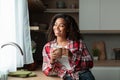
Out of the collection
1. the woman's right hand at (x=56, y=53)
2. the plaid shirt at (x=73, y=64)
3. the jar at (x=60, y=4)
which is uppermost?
the jar at (x=60, y=4)

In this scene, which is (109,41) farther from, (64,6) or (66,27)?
(66,27)

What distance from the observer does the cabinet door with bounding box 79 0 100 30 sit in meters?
3.18

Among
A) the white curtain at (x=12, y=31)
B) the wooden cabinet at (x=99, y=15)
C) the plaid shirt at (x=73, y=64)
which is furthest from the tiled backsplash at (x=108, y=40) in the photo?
the plaid shirt at (x=73, y=64)

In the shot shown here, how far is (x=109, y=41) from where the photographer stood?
3.46 m

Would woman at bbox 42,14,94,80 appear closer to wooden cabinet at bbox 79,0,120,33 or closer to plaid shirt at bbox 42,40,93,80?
plaid shirt at bbox 42,40,93,80

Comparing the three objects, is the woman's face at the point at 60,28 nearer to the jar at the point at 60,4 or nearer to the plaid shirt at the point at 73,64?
the plaid shirt at the point at 73,64

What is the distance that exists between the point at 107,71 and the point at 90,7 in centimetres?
87

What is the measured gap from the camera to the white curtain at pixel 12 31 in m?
1.63

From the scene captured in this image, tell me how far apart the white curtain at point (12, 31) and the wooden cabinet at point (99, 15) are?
1.35 metres

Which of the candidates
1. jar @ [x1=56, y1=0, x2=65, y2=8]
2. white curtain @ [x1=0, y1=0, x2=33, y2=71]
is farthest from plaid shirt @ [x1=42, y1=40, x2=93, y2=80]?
jar @ [x1=56, y1=0, x2=65, y2=8]

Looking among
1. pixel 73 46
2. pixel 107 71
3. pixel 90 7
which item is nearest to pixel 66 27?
pixel 73 46

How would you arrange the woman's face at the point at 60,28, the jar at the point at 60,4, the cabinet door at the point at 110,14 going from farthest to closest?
the jar at the point at 60,4
the cabinet door at the point at 110,14
the woman's face at the point at 60,28

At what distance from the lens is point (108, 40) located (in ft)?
11.4

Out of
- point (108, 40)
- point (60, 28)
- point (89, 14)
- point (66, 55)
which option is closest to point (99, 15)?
point (89, 14)
